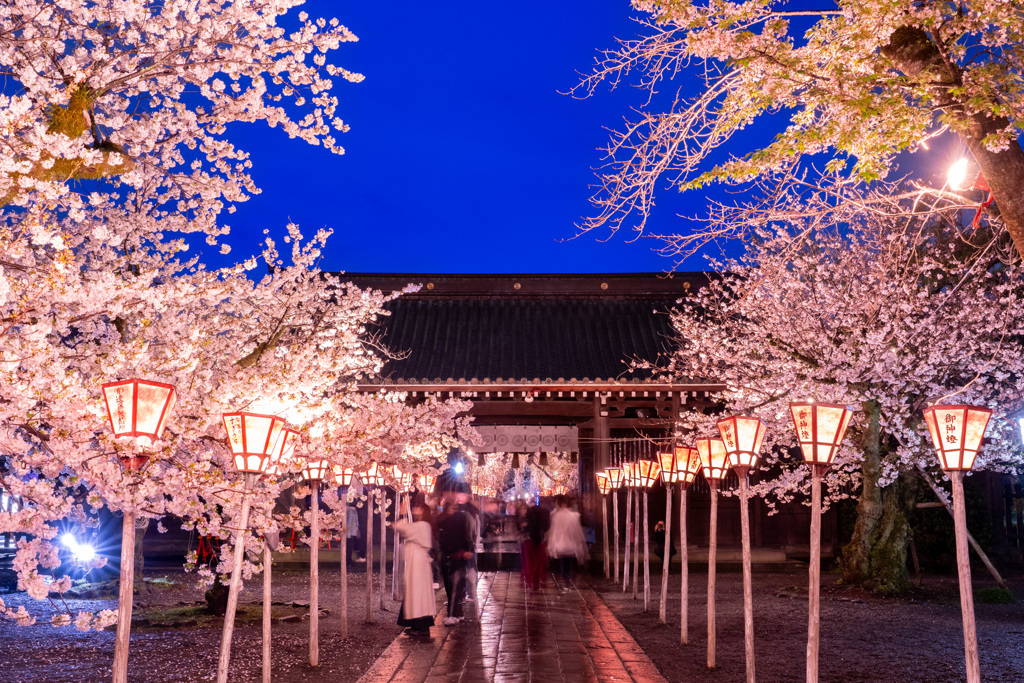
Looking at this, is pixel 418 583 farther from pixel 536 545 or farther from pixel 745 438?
pixel 536 545

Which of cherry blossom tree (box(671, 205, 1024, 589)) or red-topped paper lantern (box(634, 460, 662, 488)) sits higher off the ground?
cherry blossom tree (box(671, 205, 1024, 589))

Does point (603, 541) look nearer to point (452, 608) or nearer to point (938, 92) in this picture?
point (452, 608)

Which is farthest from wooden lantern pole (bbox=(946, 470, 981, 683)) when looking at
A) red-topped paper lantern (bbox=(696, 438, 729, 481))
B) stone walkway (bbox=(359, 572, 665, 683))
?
red-topped paper lantern (bbox=(696, 438, 729, 481))

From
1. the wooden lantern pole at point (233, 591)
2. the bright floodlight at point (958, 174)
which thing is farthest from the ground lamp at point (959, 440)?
the wooden lantern pole at point (233, 591)

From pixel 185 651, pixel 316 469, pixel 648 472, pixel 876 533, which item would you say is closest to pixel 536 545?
pixel 648 472

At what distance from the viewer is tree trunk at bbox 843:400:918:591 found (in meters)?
15.3

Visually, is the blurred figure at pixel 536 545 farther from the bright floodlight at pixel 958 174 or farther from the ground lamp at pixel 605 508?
the bright floodlight at pixel 958 174

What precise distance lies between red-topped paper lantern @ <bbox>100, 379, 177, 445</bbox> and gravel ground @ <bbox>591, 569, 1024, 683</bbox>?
19.8 ft

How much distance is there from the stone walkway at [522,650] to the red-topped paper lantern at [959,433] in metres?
3.99

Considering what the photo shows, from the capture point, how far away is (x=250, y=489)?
657cm

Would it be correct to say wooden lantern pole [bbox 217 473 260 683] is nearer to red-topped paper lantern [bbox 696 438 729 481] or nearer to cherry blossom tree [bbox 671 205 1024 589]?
red-topped paper lantern [bbox 696 438 729 481]

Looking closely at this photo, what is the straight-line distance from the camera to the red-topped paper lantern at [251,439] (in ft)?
21.9

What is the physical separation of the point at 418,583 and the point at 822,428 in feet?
20.3

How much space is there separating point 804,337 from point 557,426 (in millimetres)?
10105
